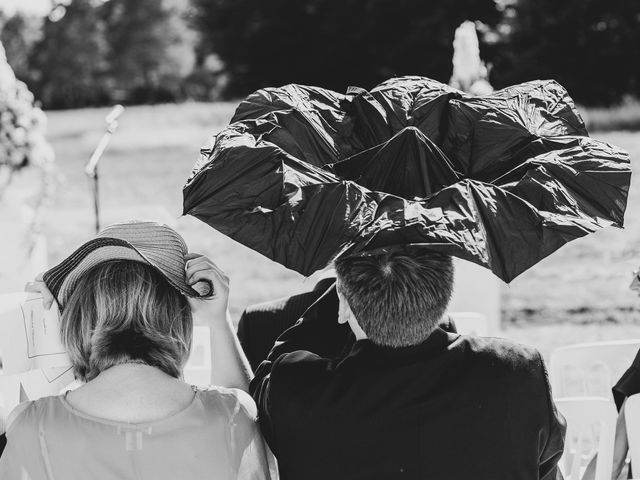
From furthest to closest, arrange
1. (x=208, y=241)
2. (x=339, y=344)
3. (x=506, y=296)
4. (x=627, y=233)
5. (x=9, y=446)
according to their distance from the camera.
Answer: (x=208, y=241), (x=627, y=233), (x=506, y=296), (x=339, y=344), (x=9, y=446)

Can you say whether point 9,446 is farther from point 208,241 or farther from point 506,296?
point 208,241

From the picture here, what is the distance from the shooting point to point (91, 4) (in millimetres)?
69562

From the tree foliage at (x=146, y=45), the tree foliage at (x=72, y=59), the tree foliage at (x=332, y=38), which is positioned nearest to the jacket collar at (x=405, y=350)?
the tree foliage at (x=332, y=38)

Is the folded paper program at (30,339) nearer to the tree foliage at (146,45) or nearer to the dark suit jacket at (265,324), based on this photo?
the dark suit jacket at (265,324)

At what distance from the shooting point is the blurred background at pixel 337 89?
5.20 m

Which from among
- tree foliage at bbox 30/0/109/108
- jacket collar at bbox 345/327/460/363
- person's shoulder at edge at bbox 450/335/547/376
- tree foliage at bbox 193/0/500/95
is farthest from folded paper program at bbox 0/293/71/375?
tree foliage at bbox 30/0/109/108

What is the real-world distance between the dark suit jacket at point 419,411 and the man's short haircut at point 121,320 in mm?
253

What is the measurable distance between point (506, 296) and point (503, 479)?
6.12 meters

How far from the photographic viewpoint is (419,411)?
1822 mm

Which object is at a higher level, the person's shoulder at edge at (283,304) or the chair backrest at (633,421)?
the person's shoulder at edge at (283,304)

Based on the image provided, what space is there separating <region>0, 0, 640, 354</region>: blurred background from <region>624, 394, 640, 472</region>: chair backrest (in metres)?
0.55

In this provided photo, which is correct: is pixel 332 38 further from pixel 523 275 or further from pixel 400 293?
pixel 400 293

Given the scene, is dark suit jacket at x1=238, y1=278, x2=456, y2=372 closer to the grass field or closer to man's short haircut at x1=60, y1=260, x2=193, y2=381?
man's short haircut at x1=60, y1=260, x2=193, y2=381

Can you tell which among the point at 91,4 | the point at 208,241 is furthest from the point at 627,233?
the point at 91,4
